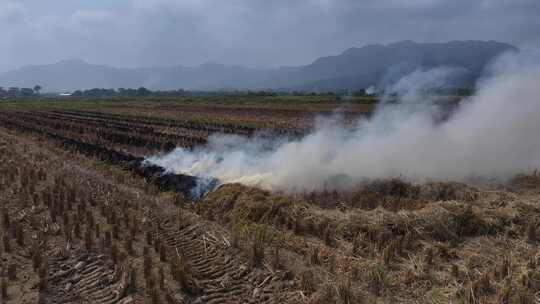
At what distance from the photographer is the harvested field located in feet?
19.0

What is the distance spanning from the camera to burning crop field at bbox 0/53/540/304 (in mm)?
5887

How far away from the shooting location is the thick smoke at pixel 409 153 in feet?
39.8

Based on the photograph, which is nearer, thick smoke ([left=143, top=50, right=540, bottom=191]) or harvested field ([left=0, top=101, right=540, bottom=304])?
harvested field ([left=0, top=101, right=540, bottom=304])

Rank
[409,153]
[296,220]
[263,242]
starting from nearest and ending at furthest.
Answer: [263,242] < [296,220] < [409,153]

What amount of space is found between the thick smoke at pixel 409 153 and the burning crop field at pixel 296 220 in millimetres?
64

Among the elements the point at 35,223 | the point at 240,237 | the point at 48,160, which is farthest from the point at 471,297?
the point at 48,160

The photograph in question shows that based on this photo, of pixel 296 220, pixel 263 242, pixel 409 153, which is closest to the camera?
pixel 263 242

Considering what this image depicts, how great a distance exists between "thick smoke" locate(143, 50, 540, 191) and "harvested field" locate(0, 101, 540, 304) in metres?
0.93

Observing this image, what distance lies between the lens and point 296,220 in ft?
28.0

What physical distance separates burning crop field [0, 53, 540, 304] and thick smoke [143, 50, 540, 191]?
0.06m

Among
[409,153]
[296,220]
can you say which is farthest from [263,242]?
[409,153]

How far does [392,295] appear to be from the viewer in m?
5.62

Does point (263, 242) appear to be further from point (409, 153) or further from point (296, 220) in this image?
point (409, 153)

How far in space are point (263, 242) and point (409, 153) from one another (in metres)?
8.40
